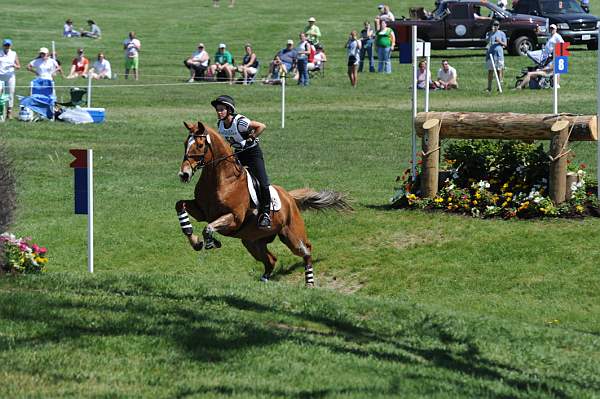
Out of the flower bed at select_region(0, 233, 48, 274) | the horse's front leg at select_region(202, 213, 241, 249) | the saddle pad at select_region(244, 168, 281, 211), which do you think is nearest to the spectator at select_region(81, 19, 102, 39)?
the saddle pad at select_region(244, 168, 281, 211)

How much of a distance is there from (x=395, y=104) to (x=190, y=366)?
26804mm

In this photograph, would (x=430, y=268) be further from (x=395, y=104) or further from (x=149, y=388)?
(x=395, y=104)

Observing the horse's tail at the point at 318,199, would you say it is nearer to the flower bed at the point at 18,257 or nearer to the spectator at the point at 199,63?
the flower bed at the point at 18,257

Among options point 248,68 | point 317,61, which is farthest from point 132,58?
point 317,61

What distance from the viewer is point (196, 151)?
12.9 m

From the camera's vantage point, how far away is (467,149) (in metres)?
17.7

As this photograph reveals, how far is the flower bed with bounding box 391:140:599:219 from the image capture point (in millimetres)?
16672

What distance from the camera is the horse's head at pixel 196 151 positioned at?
12688 millimetres

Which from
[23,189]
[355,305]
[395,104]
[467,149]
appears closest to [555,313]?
[355,305]

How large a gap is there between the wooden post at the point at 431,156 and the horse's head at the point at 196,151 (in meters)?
5.37

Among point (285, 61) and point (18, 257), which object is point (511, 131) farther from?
point (285, 61)

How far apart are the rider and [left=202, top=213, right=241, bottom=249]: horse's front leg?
0.64m

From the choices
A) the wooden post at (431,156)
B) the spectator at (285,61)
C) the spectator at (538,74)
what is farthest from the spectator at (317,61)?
the wooden post at (431,156)

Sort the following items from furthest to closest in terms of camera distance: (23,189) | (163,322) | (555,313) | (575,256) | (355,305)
A: (23,189) < (575,256) < (555,313) < (355,305) < (163,322)
